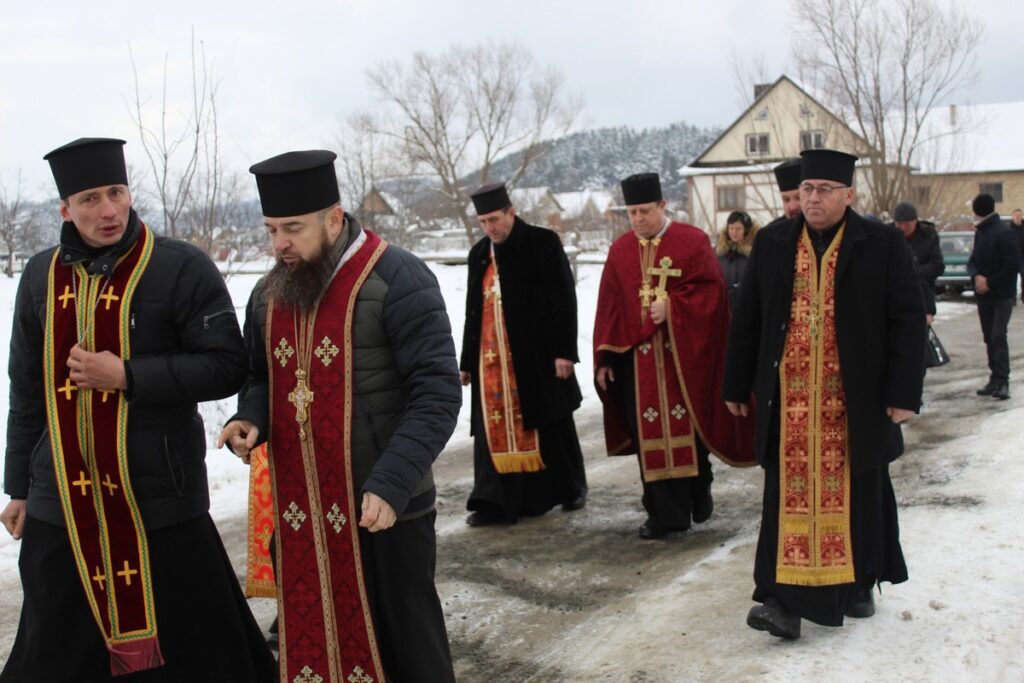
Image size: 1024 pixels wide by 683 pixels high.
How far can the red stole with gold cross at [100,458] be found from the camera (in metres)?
3.38

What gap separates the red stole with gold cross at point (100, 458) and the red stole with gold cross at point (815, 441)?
8.24 ft

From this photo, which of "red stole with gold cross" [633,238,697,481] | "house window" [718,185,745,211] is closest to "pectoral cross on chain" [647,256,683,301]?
"red stole with gold cross" [633,238,697,481]

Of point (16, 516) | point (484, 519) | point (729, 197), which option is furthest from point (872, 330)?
point (729, 197)

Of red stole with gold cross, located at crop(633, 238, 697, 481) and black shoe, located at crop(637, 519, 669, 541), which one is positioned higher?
red stole with gold cross, located at crop(633, 238, 697, 481)

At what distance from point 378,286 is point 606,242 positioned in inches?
1486

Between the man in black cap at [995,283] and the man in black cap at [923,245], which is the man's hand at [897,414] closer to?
the man in black cap at [923,245]

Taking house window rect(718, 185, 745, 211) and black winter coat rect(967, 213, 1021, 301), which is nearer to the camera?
black winter coat rect(967, 213, 1021, 301)

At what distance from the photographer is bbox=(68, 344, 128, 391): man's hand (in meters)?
3.26

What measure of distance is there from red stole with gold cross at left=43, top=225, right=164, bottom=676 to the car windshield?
73.3 ft

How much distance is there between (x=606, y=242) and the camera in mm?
40719

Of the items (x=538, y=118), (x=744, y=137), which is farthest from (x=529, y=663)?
(x=744, y=137)

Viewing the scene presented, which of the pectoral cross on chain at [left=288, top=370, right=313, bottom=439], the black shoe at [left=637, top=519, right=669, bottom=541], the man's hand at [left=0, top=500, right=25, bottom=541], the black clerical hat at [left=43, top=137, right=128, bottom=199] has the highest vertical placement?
the black clerical hat at [left=43, top=137, right=128, bottom=199]

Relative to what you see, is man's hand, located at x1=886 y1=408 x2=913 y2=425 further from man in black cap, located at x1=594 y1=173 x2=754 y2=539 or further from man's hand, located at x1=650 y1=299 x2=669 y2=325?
man's hand, located at x1=650 y1=299 x2=669 y2=325

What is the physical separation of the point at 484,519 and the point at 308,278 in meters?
3.58
